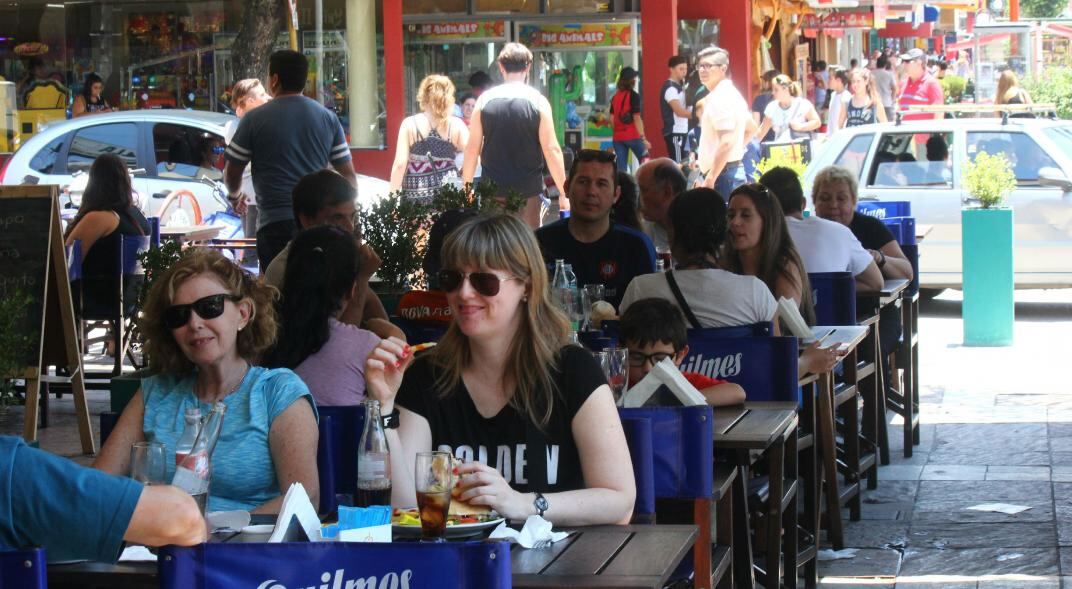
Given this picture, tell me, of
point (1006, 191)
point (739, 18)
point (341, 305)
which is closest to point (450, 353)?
point (341, 305)

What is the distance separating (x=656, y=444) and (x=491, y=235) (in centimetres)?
79

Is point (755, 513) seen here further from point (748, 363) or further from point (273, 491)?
point (273, 491)

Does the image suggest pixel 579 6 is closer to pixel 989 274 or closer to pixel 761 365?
pixel 989 274

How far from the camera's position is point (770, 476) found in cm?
556

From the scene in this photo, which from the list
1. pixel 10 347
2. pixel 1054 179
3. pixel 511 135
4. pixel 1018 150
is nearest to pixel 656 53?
pixel 1018 150

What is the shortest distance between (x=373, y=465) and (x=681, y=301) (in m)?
2.89

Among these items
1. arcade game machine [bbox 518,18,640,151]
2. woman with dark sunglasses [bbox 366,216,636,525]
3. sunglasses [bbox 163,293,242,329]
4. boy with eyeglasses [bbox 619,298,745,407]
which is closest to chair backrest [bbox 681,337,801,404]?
boy with eyeglasses [bbox 619,298,745,407]

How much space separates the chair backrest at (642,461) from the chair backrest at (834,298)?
3.69m

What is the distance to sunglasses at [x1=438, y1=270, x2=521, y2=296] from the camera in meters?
3.88

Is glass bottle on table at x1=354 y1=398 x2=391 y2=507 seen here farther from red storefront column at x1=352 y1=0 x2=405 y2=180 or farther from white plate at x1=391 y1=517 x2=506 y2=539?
red storefront column at x1=352 y1=0 x2=405 y2=180

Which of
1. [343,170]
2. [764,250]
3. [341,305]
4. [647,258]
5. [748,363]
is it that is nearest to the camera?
[341,305]

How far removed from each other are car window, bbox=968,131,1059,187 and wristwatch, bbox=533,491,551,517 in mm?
10910

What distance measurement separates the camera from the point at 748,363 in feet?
18.4

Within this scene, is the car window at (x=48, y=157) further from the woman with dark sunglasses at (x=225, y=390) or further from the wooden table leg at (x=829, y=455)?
the woman with dark sunglasses at (x=225, y=390)
